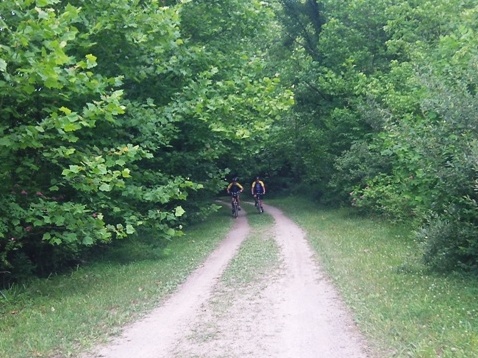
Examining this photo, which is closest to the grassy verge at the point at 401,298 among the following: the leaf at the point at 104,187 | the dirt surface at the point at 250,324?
the dirt surface at the point at 250,324

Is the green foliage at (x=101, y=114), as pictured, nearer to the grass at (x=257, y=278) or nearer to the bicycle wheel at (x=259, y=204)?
the grass at (x=257, y=278)

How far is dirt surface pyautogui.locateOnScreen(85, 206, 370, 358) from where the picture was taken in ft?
21.2

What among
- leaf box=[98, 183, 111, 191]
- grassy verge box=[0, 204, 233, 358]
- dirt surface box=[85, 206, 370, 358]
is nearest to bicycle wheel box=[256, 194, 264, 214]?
grassy verge box=[0, 204, 233, 358]

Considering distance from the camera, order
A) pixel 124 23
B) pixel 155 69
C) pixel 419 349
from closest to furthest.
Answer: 1. pixel 419 349
2. pixel 124 23
3. pixel 155 69

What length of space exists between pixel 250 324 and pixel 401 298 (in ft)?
8.46

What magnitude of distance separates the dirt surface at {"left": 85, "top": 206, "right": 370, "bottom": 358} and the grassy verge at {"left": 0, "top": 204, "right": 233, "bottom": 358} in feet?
1.44

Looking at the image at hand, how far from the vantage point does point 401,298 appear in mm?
8328

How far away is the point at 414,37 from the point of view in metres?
20.3

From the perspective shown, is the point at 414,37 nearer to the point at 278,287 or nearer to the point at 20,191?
the point at 278,287

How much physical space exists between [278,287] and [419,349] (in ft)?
13.7

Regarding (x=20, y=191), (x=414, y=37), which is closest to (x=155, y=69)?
(x=20, y=191)

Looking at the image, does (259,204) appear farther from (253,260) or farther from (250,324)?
(250,324)

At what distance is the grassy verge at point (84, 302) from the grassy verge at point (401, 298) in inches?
141

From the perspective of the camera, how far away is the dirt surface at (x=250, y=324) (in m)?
6.46
